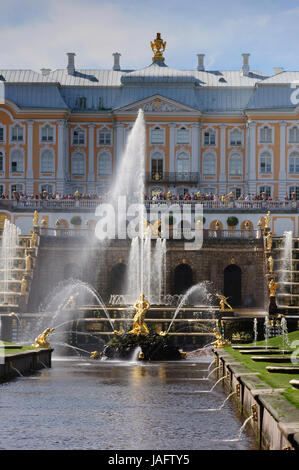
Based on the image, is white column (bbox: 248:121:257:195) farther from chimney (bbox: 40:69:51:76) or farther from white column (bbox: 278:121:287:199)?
chimney (bbox: 40:69:51:76)

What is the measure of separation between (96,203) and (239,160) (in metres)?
22.6

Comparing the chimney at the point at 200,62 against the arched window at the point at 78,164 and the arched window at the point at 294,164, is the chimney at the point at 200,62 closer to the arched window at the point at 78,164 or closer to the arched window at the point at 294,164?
the arched window at the point at 294,164

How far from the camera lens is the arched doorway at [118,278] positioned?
6233 centimetres

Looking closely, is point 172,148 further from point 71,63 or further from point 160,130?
point 71,63

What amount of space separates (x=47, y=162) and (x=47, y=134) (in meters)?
2.69

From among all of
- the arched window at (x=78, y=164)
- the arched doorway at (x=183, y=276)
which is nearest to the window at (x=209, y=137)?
the arched window at (x=78, y=164)

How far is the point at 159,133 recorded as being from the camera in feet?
304

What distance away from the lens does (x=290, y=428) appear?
14688 mm

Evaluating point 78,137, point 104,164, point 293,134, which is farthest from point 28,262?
point 293,134

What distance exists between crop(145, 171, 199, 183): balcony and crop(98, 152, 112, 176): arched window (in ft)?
13.1

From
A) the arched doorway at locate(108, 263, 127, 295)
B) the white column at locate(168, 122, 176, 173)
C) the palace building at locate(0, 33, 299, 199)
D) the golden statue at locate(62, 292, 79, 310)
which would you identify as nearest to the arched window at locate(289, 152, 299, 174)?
the palace building at locate(0, 33, 299, 199)

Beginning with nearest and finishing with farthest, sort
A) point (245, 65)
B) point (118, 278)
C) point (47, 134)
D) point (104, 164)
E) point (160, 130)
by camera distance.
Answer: point (118, 278)
point (47, 134)
point (160, 130)
point (104, 164)
point (245, 65)

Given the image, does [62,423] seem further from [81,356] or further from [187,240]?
[187,240]

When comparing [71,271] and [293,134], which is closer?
[71,271]
